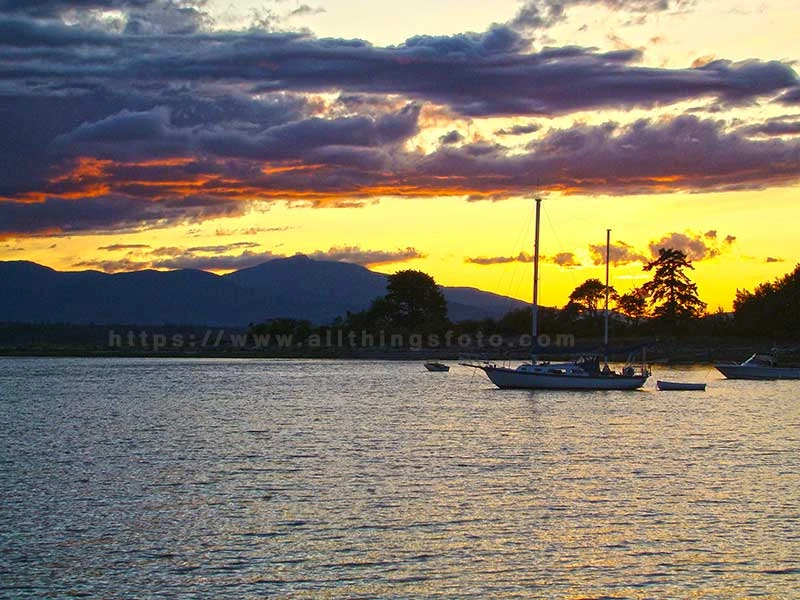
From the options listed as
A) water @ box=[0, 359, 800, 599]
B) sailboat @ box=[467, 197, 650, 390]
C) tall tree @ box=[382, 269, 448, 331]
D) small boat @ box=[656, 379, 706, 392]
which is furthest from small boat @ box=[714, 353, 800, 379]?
tall tree @ box=[382, 269, 448, 331]

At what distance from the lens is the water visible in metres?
22.0

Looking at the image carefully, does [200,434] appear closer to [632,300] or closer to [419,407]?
[419,407]

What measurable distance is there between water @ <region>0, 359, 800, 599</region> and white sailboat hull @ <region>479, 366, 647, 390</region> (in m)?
18.5

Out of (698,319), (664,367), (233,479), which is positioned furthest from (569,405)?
(698,319)

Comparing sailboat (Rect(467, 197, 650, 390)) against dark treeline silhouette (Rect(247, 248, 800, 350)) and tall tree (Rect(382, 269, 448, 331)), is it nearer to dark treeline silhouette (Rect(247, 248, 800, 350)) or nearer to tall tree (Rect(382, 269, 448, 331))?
dark treeline silhouette (Rect(247, 248, 800, 350))

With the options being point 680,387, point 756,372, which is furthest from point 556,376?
point 756,372

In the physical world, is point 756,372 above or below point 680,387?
A: above

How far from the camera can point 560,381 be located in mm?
81500

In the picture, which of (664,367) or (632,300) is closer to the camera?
(664,367)

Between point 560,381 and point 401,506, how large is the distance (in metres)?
53.2

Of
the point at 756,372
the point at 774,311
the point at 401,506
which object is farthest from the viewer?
the point at 774,311

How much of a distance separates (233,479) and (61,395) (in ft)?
184

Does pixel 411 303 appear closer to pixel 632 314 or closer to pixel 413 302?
pixel 413 302

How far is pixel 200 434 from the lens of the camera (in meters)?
51.9
